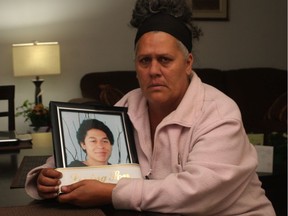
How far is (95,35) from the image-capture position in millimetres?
3902

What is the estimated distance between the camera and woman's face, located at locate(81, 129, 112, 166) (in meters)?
1.01

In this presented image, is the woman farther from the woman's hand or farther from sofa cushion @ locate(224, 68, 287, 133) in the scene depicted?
sofa cushion @ locate(224, 68, 287, 133)

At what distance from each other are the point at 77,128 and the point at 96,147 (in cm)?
6

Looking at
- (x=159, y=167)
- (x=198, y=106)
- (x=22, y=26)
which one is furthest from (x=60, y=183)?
(x=22, y=26)

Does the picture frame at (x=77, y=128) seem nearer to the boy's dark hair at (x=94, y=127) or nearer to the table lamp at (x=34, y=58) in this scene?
the boy's dark hair at (x=94, y=127)

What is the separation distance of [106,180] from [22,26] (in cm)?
301

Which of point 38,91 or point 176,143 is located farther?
point 38,91

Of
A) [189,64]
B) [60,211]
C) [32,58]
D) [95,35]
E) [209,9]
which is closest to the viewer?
[60,211]

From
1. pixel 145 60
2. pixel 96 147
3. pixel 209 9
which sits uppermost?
pixel 209 9

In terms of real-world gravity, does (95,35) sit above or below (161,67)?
above

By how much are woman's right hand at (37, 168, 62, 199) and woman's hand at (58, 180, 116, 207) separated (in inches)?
1.1

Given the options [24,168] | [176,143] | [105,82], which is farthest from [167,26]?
[105,82]

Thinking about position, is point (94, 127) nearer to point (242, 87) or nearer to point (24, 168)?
point (24, 168)

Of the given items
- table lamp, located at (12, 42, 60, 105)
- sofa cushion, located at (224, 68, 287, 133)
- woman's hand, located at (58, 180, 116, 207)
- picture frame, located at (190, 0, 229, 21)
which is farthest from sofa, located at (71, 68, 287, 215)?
woman's hand, located at (58, 180, 116, 207)
